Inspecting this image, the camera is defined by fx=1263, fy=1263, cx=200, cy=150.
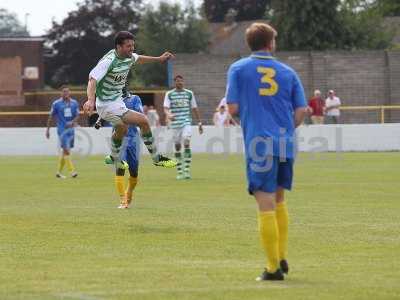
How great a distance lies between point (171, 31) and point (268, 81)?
8619 centimetres

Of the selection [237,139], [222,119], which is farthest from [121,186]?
[222,119]

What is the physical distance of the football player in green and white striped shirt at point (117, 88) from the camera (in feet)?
52.0

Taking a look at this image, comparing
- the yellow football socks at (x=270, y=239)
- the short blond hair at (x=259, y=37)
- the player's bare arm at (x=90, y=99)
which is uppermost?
the short blond hair at (x=259, y=37)

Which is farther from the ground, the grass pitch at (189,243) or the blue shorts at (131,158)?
the blue shorts at (131,158)

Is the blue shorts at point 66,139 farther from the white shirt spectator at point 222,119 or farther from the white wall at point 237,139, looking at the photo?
the white shirt spectator at point 222,119

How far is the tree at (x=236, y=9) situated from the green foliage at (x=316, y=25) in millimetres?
41622

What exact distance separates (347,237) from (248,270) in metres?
2.78

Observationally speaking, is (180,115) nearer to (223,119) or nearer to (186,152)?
(186,152)

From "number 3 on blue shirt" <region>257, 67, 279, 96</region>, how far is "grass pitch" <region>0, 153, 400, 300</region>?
1532mm

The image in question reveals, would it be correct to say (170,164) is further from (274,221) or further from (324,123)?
(324,123)

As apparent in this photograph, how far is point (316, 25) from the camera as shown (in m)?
67.5

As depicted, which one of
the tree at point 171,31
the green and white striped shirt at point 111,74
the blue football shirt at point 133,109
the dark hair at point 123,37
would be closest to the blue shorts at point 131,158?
the blue football shirt at point 133,109

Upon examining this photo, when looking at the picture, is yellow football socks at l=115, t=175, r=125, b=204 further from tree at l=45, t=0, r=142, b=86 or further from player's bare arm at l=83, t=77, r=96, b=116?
tree at l=45, t=0, r=142, b=86

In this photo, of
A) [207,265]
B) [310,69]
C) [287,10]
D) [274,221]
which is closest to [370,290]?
[274,221]
